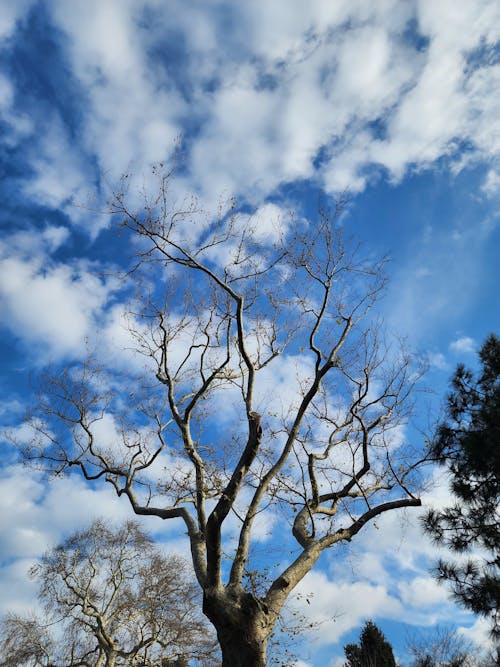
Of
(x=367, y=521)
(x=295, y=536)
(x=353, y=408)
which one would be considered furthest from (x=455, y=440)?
(x=295, y=536)

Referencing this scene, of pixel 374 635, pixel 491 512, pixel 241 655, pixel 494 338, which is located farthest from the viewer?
pixel 374 635

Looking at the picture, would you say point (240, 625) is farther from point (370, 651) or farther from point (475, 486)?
point (370, 651)

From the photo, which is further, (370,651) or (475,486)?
(370,651)

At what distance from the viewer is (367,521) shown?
732 cm

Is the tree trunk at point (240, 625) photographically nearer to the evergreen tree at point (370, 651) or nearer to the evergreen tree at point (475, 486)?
the evergreen tree at point (475, 486)

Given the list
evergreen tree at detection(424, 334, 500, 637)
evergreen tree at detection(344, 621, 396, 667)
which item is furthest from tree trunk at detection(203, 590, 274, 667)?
evergreen tree at detection(344, 621, 396, 667)

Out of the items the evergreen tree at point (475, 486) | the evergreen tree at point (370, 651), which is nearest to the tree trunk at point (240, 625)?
the evergreen tree at point (475, 486)

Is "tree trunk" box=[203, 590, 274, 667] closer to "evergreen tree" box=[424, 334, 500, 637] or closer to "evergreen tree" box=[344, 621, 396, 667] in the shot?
Answer: "evergreen tree" box=[424, 334, 500, 637]

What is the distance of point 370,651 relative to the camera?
1446cm

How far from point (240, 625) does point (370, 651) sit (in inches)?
437

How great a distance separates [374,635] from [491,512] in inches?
370

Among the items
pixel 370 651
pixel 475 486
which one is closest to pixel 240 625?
pixel 475 486

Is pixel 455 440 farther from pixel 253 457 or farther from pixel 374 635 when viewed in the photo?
pixel 374 635

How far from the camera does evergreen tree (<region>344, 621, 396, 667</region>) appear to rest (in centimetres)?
1391
